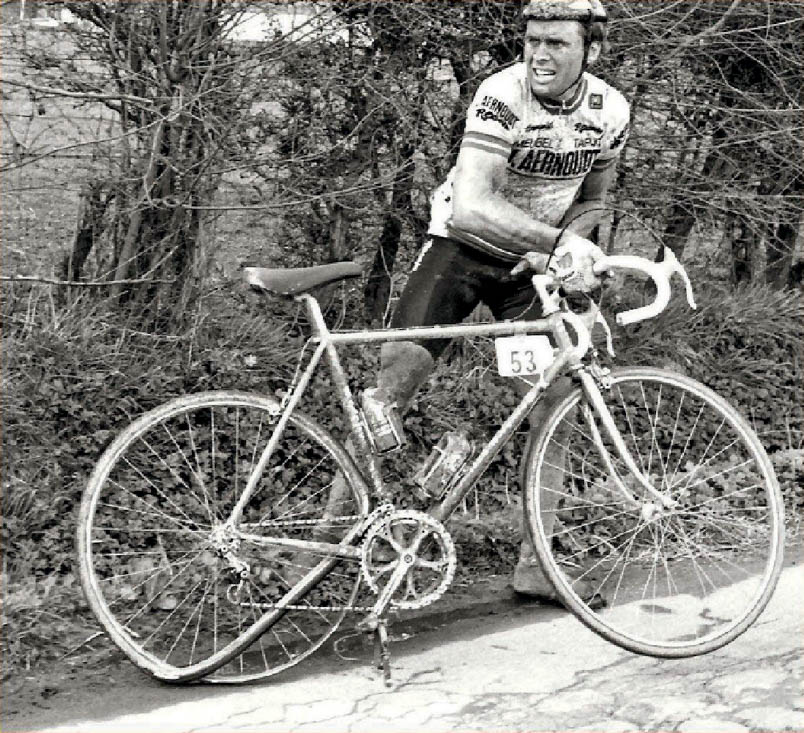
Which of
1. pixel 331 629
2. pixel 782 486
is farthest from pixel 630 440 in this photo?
pixel 331 629

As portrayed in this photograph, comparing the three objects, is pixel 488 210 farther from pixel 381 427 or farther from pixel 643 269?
pixel 381 427

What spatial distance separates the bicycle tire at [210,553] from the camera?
451 cm

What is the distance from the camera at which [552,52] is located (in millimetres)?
4797

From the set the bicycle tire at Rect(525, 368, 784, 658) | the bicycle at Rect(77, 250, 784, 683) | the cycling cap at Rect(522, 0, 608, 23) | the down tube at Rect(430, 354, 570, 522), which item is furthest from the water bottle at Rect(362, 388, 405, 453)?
the cycling cap at Rect(522, 0, 608, 23)

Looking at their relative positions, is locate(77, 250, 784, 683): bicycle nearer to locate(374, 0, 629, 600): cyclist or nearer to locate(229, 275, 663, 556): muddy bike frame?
locate(229, 275, 663, 556): muddy bike frame

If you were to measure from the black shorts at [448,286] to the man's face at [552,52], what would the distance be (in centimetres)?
66

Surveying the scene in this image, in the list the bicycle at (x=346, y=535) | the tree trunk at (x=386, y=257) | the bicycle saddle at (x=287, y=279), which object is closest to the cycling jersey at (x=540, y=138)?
the bicycle at (x=346, y=535)

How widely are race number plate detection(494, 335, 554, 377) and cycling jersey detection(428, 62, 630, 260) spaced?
0.45 meters

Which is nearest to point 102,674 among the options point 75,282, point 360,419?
point 360,419

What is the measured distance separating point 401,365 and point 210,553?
945mm

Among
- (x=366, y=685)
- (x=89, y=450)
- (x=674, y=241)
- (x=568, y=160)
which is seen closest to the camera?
(x=366, y=685)

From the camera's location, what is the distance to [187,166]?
580 cm

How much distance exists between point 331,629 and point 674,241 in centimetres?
391

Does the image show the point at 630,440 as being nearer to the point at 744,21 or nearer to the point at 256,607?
the point at 744,21
